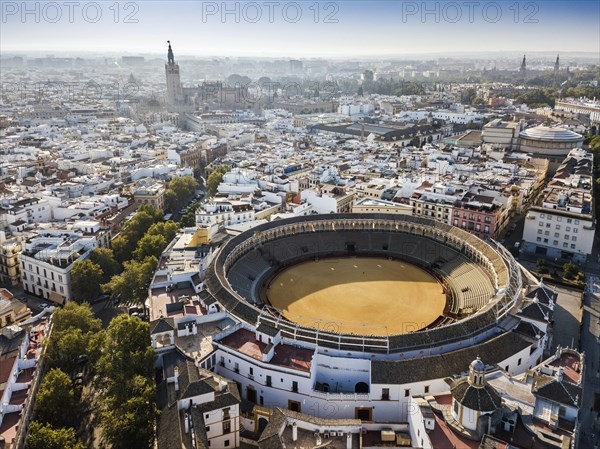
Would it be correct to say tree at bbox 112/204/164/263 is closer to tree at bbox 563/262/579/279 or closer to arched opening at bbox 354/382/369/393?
arched opening at bbox 354/382/369/393

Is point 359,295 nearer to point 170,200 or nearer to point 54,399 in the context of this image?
point 54,399

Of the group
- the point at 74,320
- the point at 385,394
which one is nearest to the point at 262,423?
the point at 385,394

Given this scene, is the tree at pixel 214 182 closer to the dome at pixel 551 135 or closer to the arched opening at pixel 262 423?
the arched opening at pixel 262 423

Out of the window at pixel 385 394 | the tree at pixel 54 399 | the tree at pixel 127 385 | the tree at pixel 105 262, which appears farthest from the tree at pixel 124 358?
the tree at pixel 105 262

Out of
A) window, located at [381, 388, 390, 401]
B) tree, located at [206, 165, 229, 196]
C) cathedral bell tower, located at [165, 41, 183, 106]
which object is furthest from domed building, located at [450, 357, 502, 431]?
cathedral bell tower, located at [165, 41, 183, 106]

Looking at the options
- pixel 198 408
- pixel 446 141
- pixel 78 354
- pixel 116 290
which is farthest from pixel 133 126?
pixel 198 408
